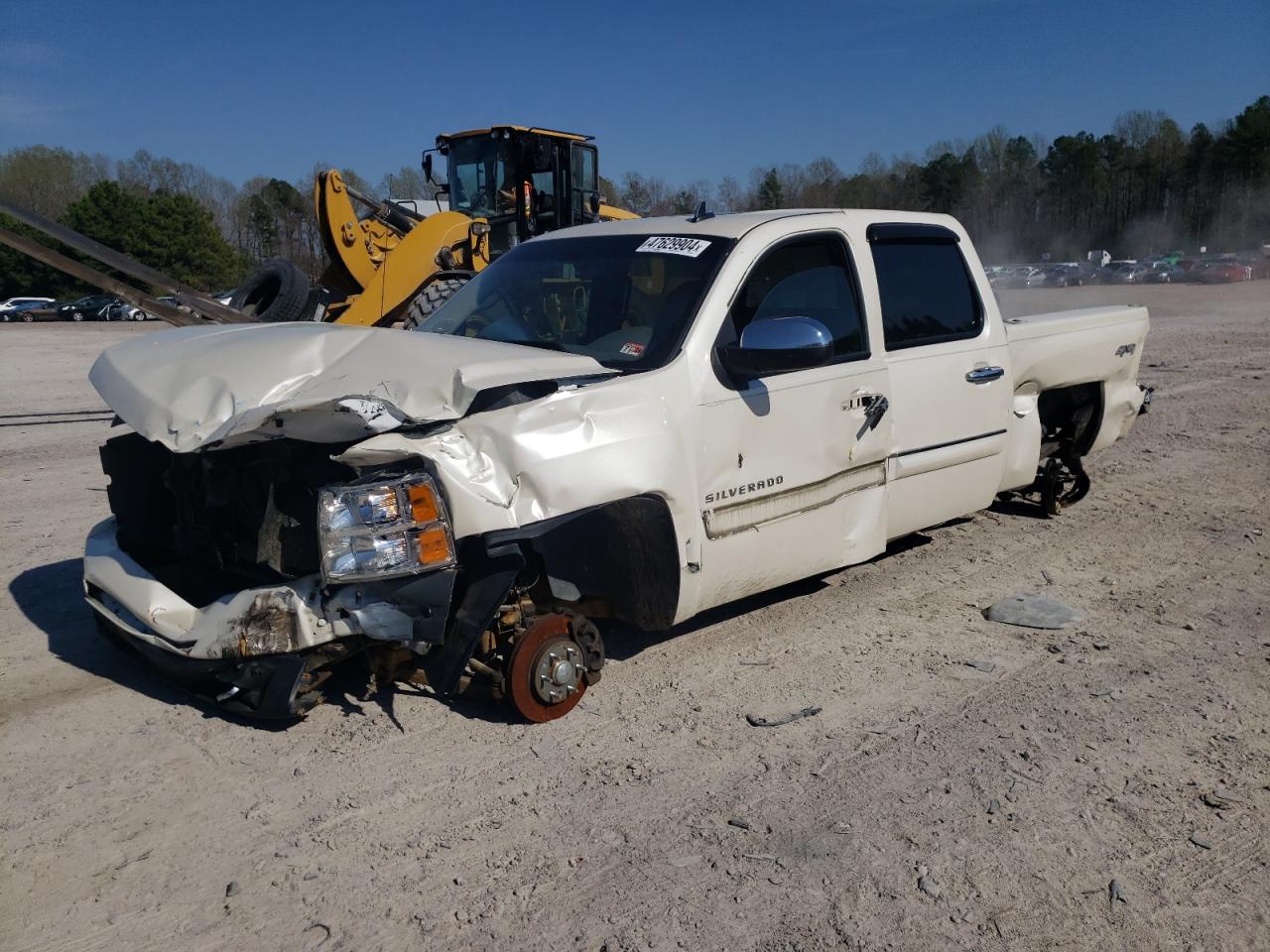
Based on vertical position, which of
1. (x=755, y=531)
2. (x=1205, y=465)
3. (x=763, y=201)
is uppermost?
(x=763, y=201)

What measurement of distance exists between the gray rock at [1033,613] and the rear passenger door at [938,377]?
22.8 inches

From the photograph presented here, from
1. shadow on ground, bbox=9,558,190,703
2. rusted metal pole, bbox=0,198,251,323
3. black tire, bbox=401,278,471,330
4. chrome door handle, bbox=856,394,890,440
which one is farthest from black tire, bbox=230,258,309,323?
chrome door handle, bbox=856,394,890,440

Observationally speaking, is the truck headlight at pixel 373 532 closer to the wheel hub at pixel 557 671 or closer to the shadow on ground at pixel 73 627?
the wheel hub at pixel 557 671

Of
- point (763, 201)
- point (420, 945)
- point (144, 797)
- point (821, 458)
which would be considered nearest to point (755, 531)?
point (821, 458)

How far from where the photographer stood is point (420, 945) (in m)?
2.62

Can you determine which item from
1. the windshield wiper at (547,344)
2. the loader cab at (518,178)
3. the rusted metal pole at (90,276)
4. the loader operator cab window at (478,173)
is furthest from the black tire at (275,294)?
the windshield wiper at (547,344)

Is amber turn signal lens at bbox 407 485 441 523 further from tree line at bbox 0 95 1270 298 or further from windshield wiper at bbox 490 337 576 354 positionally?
tree line at bbox 0 95 1270 298

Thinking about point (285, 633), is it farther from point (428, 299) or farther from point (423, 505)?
point (428, 299)

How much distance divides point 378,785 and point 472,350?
1.61m

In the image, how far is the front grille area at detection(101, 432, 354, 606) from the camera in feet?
11.9

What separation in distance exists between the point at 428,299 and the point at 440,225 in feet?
4.69

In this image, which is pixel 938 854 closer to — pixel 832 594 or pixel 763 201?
pixel 832 594

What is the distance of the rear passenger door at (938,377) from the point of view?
5.05m

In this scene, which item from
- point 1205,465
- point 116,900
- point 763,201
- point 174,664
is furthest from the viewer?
point 763,201
